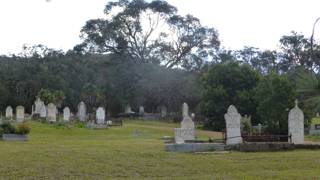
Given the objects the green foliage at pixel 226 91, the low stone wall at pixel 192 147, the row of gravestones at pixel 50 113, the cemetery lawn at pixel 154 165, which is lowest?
the cemetery lawn at pixel 154 165

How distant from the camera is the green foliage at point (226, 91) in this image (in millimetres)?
55281

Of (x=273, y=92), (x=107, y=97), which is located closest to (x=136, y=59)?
(x=107, y=97)

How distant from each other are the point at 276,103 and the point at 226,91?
1047 cm

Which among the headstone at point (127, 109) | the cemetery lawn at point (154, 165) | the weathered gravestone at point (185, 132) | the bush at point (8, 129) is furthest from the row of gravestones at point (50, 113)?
the cemetery lawn at point (154, 165)

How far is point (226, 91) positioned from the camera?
56625 millimetres

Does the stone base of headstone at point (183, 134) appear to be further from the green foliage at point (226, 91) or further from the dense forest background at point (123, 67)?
the dense forest background at point (123, 67)

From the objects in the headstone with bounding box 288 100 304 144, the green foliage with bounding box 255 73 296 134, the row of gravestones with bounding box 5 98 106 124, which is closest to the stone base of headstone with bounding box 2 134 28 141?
the headstone with bounding box 288 100 304 144

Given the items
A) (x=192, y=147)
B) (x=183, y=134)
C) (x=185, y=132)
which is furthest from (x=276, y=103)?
(x=192, y=147)

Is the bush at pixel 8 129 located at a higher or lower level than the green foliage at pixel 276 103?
lower

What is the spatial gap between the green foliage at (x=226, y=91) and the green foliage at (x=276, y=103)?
22.2ft

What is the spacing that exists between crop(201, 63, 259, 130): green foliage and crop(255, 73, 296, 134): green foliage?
676cm

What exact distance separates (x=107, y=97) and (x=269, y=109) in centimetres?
3833

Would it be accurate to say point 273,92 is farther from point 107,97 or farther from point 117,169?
point 107,97

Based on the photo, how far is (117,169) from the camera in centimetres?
1661
